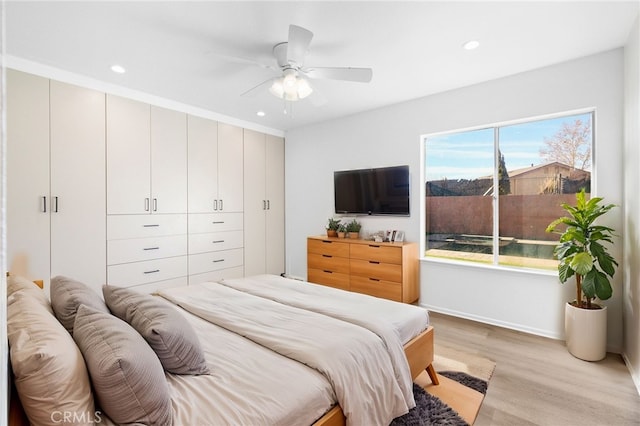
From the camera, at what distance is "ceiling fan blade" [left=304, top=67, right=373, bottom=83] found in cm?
242

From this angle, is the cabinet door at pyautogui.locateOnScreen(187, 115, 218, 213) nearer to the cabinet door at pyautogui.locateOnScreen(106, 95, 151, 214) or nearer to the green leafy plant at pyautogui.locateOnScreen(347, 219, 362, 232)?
the cabinet door at pyautogui.locateOnScreen(106, 95, 151, 214)

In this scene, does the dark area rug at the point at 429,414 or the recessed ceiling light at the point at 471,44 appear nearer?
the dark area rug at the point at 429,414

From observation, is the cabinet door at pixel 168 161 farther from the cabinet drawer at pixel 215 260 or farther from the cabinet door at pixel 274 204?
the cabinet door at pixel 274 204

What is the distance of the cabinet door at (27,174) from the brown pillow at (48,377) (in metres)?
2.44

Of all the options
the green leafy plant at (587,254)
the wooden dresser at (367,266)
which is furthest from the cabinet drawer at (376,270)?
the green leafy plant at (587,254)

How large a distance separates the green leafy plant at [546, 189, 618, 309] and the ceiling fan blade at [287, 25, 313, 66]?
2.58 metres

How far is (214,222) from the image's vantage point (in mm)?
Result: 4352

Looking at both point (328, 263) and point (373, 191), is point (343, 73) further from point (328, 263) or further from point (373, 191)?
point (328, 263)

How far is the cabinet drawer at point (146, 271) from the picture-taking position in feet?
11.2

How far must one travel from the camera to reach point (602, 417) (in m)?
1.86

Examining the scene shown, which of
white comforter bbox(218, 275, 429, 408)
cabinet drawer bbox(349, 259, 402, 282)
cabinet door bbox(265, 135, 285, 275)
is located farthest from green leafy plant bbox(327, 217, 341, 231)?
white comforter bbox(218, 275, 429, 408)

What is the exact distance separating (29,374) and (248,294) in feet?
5.21

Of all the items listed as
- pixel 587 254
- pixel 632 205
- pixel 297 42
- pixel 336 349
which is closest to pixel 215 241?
pixel 297 42

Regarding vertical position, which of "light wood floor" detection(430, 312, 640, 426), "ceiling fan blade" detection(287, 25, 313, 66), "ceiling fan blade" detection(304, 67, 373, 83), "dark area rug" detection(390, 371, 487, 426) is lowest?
"light wood floor" detection(430, 312, 640, 426)
